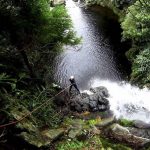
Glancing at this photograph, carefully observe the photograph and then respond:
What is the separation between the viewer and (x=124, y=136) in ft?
63.7

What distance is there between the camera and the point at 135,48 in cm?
2991

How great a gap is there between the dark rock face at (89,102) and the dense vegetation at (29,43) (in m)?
2.35

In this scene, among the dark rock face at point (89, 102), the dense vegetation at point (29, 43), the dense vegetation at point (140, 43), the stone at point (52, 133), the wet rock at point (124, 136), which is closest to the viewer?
the stone at point (52, 133)

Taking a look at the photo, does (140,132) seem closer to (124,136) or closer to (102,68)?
(124,136)

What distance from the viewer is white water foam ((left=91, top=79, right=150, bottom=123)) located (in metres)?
23.3

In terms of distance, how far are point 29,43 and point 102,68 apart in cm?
1088

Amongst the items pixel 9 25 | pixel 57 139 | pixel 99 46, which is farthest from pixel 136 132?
pixel 99 46

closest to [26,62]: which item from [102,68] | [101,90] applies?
[101,90]

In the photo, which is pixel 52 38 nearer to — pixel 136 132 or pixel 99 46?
pixel 136 132

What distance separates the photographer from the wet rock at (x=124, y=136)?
1848cm

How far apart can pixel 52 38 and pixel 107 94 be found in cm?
687

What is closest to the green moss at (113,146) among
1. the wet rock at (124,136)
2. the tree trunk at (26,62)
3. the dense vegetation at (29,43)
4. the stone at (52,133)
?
the wet rock at (124,136)

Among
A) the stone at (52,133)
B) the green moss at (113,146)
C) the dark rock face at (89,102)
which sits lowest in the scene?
the dark rock face at (89,102)

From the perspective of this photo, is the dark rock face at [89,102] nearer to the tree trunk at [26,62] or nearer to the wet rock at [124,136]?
the wet rock at [124,136]
